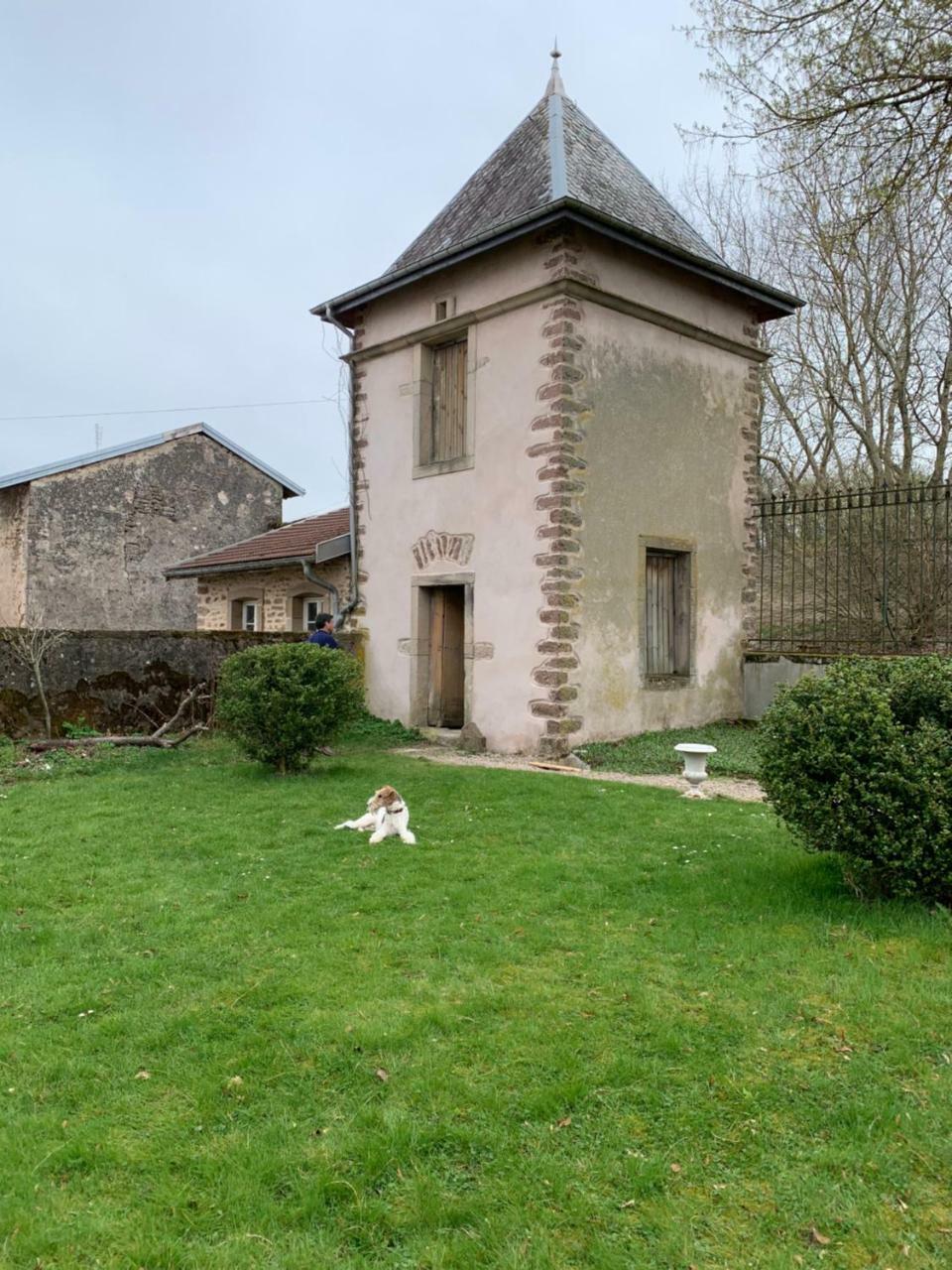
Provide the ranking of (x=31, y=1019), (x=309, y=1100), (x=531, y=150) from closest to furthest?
1. (x=309, y=1100)
2. (x=31, y=1019)
3. (x=531, y=150)

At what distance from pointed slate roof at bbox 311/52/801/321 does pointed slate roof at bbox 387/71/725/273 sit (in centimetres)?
2

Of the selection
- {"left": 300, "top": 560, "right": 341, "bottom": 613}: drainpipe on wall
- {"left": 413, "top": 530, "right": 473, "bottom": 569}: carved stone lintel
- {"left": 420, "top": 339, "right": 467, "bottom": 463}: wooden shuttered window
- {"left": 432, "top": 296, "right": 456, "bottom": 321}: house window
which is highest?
{"left": 432, "top": 296, "right": 456, "bottom": 321}: house window

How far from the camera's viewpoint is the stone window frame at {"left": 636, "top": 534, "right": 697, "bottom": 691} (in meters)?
10.5

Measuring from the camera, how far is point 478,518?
418 inches

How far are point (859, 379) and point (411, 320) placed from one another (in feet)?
30.8

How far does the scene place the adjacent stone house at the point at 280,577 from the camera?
13.5 m

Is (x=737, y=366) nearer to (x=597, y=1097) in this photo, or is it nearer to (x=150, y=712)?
(x=150, y=712)

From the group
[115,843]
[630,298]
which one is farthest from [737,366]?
[115,843]

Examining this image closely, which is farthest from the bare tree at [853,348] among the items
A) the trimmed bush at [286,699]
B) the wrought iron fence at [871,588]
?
the trimmed bush at [286,699]

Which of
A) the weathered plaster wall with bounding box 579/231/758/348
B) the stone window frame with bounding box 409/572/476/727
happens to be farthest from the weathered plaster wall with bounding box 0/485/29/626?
the weathered plaster wall with bounding box 579/231/758/348

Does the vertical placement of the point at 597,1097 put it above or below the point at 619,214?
below

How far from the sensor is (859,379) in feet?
53.8

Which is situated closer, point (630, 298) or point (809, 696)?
point (809, 696)

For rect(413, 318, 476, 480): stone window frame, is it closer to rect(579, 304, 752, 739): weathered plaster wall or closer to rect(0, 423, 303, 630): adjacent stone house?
rect(579, 304, 752, 739): weathered plaster wall
